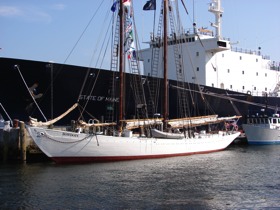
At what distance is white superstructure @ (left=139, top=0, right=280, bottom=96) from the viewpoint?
121ft

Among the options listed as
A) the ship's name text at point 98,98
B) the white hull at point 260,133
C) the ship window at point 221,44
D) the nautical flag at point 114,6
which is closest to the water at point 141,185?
the ship's name text at point 98,98

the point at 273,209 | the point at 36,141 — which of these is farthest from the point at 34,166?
the point at 273,209

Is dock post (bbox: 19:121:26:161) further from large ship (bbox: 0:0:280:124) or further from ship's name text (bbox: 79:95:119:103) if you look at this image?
ship's name text (bbox: 79:95:119:103)

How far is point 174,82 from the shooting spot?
31516mm

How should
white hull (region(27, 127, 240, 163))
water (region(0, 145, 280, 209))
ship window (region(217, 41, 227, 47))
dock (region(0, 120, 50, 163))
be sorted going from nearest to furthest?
water (region(0, 145, 280, 209)) → white hull (region(27, 127, 240, 163)) → dock (region(0, 120, 50, 163)) → ship window (region(217, 41, 227, 47))

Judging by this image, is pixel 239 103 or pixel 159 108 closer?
pixel 159 108

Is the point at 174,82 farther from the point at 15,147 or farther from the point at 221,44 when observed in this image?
the point at 15,147

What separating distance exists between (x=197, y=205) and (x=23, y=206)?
5291 mm

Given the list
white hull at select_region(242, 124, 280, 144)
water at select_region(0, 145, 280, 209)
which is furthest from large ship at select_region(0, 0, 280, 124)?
water at select_region(0, 145, 280, 209)

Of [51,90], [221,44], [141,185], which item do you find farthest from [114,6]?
[221,44]

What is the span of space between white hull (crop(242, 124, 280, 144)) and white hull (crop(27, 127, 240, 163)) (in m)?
13.2

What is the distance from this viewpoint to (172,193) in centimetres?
1477

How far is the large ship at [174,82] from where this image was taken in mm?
24641

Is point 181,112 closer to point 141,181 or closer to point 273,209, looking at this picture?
point 141,181
